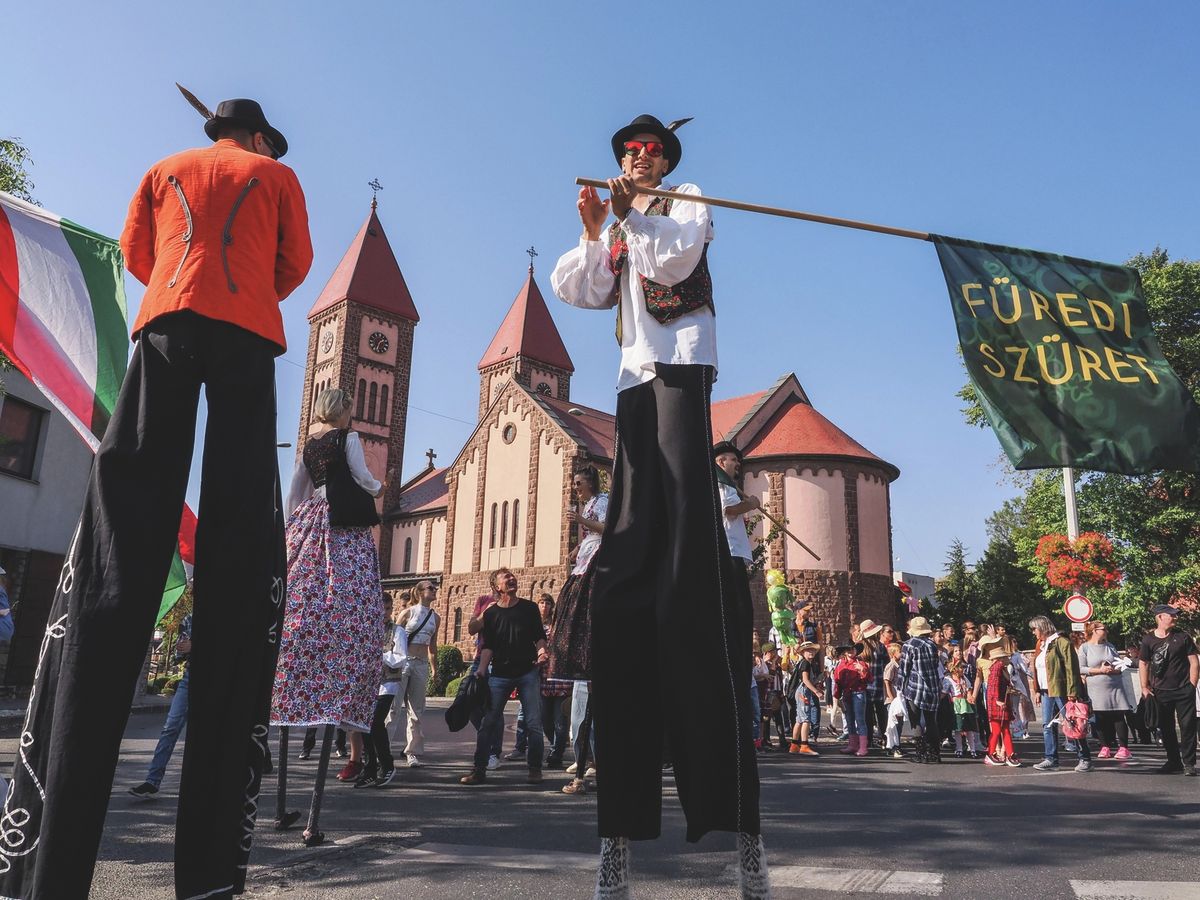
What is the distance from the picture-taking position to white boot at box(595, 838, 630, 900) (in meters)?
2.46

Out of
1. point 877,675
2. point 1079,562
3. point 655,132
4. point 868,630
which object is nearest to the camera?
point 655,132

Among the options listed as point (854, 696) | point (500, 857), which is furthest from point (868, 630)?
point (500, 857)

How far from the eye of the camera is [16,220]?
4.61 metres

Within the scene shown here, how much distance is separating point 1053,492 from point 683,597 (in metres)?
32.9

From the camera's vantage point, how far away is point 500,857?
12.8 ft

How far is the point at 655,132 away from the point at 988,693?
10.6 m

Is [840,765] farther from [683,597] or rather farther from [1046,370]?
[683,597]

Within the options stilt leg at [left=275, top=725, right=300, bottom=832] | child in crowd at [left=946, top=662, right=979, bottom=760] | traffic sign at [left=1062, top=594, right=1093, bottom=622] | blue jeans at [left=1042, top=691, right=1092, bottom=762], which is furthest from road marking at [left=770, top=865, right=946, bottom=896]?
traffic sign at [left=1062, top=594, right=1093, bottom=622]

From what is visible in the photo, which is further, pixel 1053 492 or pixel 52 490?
pixel 1053 492

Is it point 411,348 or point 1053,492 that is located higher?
point 411,348

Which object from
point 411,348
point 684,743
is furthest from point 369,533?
point 411,348

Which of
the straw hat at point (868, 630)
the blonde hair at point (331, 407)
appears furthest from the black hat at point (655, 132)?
the straw hat at point (868, 630)

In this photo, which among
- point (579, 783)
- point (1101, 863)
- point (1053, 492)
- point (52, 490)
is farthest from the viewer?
point (1053, 492)

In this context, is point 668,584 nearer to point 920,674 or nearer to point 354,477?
point 354,477
